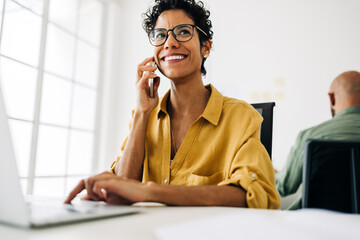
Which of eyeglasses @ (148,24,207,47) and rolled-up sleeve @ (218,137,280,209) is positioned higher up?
eyeglasses @ (148,24,207,47)

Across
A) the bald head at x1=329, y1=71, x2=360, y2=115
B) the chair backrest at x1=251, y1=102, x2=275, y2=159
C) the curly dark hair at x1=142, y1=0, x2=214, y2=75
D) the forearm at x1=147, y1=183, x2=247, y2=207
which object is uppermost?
the curly dark hair at x1=142, y1=0, x2=214, y2=75

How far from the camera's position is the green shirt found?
157 cm

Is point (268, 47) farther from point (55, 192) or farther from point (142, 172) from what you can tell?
point (55, 192)

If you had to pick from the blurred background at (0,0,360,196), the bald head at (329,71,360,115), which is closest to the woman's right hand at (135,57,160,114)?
the bald head at (329,71,360,115)

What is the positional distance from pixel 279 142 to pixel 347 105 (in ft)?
4.13

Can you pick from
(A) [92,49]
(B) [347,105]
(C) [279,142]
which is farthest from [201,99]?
(A) [92,49]

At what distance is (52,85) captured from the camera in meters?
3.18

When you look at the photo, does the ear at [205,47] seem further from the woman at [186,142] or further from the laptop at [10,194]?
the laptop at [10,194]

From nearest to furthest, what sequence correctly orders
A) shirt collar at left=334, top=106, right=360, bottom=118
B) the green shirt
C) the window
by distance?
the green shirt, shirt collar at left=334, top=106, right=360, bottom=118, the window

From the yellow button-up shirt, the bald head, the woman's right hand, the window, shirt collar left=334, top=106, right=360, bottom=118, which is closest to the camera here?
the yellow button-up shirt

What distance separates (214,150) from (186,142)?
0.37ft

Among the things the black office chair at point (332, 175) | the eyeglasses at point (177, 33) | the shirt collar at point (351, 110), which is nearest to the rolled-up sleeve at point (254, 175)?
the black office chair at point (332, 175)

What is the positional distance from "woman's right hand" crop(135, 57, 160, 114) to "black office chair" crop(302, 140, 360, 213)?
72cm

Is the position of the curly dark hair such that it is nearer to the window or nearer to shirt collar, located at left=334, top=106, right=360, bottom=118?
shirt collar, located at left=334, top=106, right=360, bottom=118
